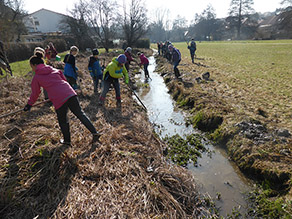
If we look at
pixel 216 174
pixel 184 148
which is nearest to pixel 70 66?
pixel 184 148

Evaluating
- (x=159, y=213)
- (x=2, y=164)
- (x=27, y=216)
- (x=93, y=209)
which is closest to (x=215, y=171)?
(x=159, y=213)

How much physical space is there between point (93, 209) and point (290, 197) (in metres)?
3.20

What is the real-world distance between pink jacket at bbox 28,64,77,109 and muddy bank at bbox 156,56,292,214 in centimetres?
405

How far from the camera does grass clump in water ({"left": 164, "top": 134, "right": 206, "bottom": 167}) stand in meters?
4.38

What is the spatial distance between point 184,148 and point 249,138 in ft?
5.35

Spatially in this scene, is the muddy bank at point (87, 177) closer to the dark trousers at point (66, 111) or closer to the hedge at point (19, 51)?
the dark trousers at point (66, 111)

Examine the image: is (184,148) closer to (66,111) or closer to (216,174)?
(216,174)

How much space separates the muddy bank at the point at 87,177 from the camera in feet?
8.91

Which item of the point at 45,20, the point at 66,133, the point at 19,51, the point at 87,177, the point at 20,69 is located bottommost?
the point at 87,177

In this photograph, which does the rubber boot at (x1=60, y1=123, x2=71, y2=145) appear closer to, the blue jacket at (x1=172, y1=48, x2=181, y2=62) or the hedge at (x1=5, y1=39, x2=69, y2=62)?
the blue jacket at (x1=172, y1=48, x2=181, y2=62)

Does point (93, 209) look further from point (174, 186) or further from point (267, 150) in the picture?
point (267, 150)

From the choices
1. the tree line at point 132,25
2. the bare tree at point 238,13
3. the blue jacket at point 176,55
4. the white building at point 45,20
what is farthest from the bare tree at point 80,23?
the bare tree at point 238,13

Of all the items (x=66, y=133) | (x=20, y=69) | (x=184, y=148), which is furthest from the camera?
(x=20, y=69)

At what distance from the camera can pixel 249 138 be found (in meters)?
4.41
